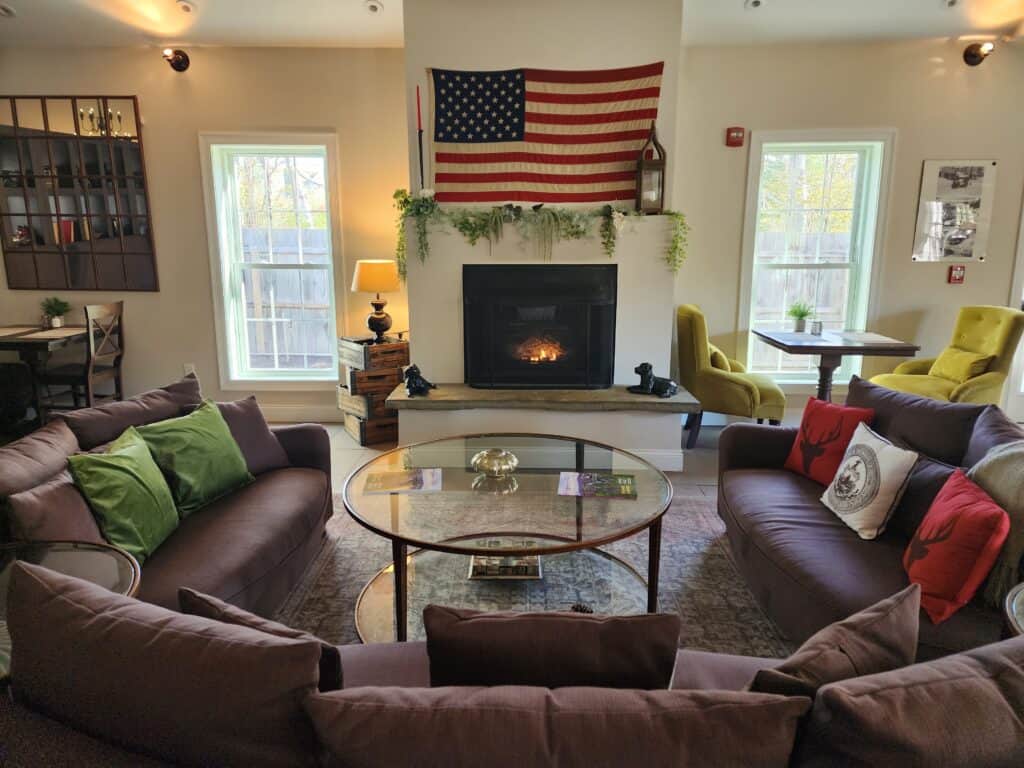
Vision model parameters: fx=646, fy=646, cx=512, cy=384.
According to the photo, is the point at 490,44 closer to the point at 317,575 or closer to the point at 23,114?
the point at 317,575

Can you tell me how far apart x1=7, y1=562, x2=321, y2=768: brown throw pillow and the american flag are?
353 centimetres

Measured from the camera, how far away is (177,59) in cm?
464

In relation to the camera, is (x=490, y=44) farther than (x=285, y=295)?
No

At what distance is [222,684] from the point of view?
938 millimetres

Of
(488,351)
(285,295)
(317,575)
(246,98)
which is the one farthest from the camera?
(285,295)

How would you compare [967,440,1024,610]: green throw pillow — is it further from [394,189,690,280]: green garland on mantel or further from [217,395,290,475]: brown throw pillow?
[217,395,290,475]: brown throw pillow

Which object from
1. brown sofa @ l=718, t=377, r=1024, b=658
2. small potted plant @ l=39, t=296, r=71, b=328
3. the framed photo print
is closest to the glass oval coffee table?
brown sofa @ l=718, t=377, r=1024, b=658

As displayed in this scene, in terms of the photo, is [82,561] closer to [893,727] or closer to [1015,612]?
[893,727]

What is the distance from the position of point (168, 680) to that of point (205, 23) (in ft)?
15.6

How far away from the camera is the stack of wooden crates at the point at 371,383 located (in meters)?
4.60

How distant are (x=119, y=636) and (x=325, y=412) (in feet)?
14.3

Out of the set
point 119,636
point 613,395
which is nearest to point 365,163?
point 613,395

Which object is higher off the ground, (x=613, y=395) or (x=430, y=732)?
(x=430, y=732)

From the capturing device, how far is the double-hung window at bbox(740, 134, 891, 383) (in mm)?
4781
